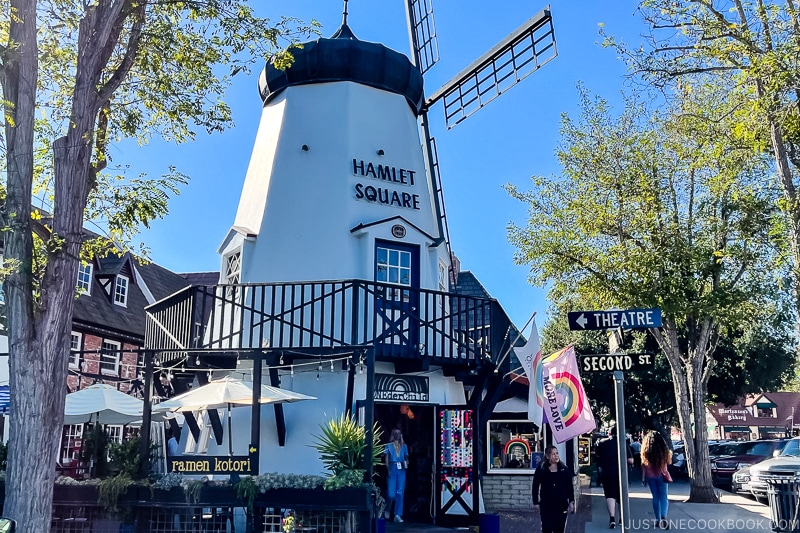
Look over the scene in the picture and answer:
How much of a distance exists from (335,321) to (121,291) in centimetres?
1682

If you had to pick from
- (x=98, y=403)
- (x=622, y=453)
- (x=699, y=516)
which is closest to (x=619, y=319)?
(x=622, y=453)

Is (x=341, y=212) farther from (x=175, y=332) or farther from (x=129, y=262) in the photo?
(x=129, y=262)

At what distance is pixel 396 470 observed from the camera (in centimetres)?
1243

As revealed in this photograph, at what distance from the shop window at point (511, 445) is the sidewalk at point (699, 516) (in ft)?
6.47

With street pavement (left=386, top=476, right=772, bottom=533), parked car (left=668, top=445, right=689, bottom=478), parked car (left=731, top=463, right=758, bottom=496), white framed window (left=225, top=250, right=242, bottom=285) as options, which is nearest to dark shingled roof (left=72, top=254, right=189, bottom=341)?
white framed window (left=225, top=250, right=242, bottom=285)

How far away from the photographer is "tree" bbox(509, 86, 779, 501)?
17078 mm

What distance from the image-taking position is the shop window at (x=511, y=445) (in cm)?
1794

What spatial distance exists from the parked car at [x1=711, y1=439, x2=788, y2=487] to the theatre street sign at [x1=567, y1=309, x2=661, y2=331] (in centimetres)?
1815

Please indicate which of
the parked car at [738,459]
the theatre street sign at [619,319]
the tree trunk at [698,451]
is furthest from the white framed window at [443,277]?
the parked car at [738,459]

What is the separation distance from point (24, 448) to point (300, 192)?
8067mm

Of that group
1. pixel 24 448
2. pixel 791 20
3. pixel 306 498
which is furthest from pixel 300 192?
pixel 791 20

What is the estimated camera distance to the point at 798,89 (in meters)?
10.8

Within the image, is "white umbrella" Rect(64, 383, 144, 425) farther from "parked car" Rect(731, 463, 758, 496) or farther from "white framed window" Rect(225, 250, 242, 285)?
"parked car" Rect(731, 463, 758, 496)

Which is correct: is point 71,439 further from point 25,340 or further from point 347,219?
point 25,340
